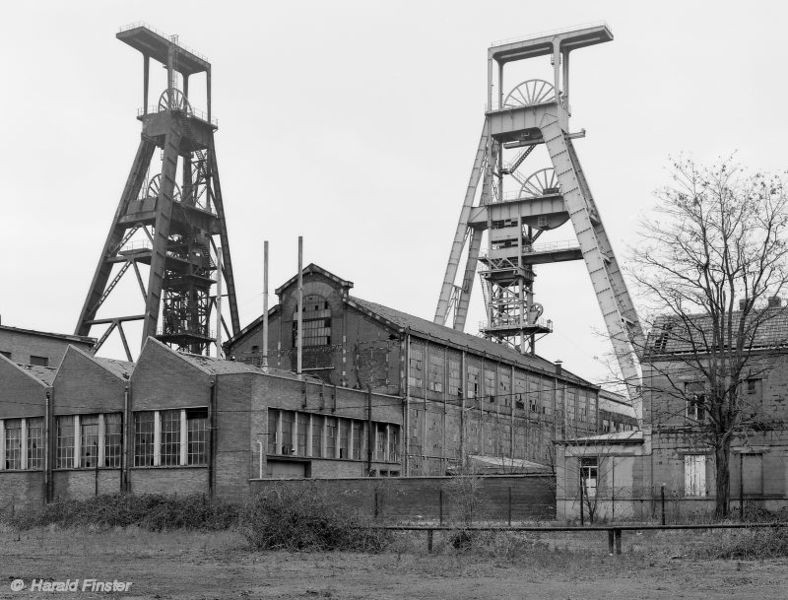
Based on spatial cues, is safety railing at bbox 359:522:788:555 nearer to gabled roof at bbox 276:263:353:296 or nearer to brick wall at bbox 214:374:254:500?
brick wall at bbox 214:374:254:500

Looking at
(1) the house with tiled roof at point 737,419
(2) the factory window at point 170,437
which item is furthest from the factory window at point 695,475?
(2) the factory window at point 170,437

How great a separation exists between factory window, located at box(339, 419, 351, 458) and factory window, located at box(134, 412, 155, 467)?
7593mm

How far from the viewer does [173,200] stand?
6366cm

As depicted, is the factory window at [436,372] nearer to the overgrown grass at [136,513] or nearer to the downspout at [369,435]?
the downspout at [369,435]

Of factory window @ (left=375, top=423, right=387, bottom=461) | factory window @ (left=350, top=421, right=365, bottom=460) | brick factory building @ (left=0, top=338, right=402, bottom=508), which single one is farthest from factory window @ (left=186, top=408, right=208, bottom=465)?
factory window @ (left=375, top=423, right=387, bottom=461)

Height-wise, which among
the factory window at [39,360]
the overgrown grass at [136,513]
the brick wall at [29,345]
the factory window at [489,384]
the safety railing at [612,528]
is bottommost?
the overgrown grass at [136,513]

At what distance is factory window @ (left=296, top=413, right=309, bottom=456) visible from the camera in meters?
41.6

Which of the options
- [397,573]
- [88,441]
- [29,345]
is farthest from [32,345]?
[397,573]

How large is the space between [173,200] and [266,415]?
90.4 ft

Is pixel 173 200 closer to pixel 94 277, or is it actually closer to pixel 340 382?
pixel 94 277

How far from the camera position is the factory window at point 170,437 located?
1590 inches

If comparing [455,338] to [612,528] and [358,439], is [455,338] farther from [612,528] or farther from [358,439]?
[612,528]

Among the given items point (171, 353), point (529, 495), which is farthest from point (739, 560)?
point (171, 353)

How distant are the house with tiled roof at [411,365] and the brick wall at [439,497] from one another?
1050cm
